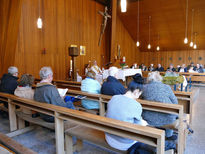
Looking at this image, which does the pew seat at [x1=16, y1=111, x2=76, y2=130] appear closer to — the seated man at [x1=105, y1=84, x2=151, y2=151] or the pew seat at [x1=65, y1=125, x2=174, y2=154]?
the pew seat at [x1=65, y1=125, x2=174, y2=154]

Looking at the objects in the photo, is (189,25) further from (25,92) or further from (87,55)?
(25,92)

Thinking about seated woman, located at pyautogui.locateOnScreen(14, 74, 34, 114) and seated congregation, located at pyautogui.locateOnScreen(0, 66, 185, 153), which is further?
seated woman, located at pyautogui.locateOnScreen(14, 74, 34, 114)

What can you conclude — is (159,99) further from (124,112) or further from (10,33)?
(10,33)

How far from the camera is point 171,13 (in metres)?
9.24

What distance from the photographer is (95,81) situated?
319 centimetres

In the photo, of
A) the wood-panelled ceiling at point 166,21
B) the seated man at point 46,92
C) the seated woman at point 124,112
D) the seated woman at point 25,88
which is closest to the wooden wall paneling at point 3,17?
the seated woman at point 25,88

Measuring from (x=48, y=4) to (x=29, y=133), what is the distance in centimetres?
Result: 568

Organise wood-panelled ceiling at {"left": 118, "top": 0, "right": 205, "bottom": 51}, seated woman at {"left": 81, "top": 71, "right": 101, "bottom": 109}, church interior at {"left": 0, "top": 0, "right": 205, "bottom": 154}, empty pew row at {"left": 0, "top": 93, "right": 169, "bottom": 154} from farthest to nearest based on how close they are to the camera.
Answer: wood-panelled ceiling at {"left": 118, "top": 0, "right": 205, "bottom": 51} → seated woman at {"left": 81, "top": 71, "right": 101, "bottom": 109} → church interior at {"left": 0, "top": 0, "right": 205, "bottom": 154} → empty pew row at {"left": 0, "top": 93, "right": 169, "bottom": 154}

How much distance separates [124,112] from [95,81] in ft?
5.58

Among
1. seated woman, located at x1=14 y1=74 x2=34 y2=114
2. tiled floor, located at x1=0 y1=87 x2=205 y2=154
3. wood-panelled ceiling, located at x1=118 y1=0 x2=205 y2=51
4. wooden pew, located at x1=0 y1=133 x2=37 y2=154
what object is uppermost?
wood-panelled ceiling, located at x1=118 y1=0 x2=205 y2=51

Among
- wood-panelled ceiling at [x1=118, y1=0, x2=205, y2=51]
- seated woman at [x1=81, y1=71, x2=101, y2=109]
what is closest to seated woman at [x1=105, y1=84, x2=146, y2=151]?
seated woman at [x1=81, y1=71, x2=101, y2=109]

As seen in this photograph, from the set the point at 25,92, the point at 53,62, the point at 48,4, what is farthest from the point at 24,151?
the point at 48,4

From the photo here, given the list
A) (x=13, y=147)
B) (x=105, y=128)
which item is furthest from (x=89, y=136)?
(x=13, y=147)

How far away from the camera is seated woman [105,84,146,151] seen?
1.53m
